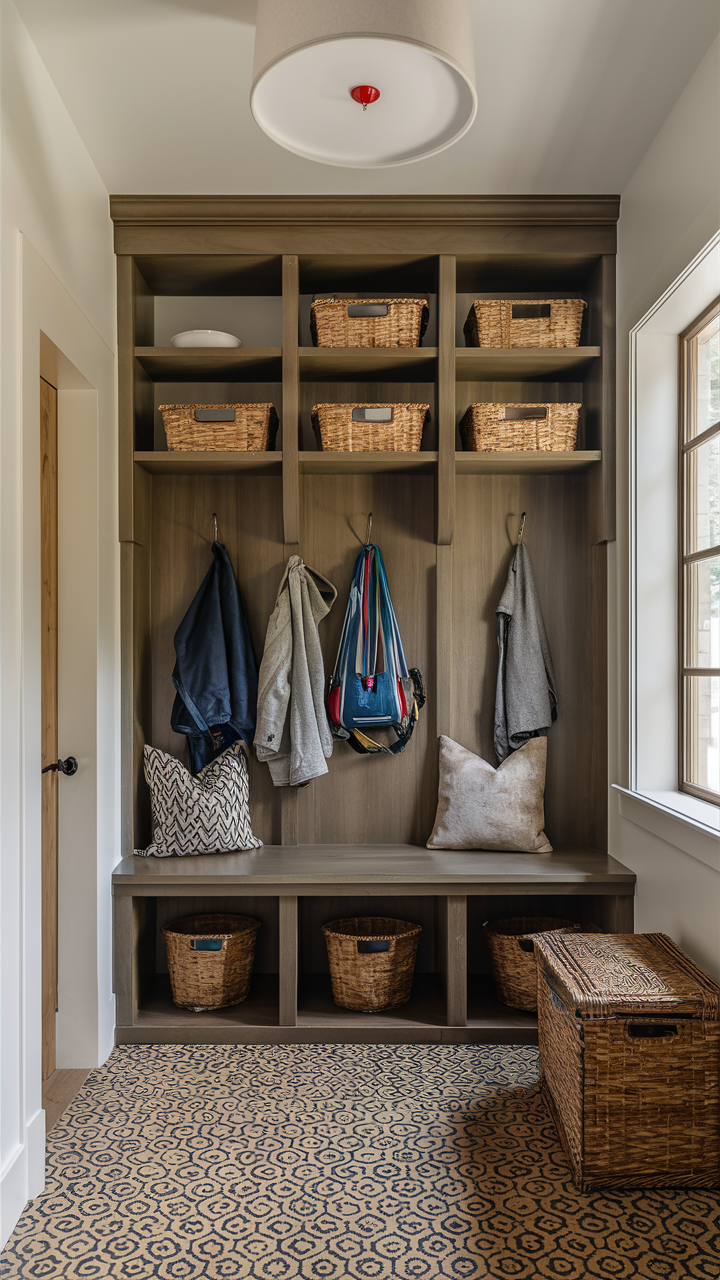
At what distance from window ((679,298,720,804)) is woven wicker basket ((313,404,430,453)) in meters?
Result: 0.86

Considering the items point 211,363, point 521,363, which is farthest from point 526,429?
point 211,363

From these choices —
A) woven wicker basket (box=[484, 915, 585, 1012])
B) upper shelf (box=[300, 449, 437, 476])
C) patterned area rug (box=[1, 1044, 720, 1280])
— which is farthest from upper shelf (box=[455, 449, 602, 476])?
patterned area rug (box=[1, 1044, 720, 1280])

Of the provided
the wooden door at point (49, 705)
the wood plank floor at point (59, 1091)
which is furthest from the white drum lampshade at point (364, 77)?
the wood plank floor at point (59, 1091)

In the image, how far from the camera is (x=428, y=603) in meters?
3.28

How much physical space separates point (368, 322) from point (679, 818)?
188cm

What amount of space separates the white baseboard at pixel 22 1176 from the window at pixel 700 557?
1957mm

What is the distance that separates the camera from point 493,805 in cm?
304

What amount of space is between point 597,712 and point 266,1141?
5.80ft

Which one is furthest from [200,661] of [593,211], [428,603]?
[593,211]

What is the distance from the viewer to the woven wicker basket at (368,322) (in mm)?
2957

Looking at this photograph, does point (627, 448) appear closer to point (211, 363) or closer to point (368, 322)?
point (368, 322)

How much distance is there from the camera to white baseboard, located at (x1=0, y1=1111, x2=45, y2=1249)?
1848 mm

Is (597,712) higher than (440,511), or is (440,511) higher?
(440,511)

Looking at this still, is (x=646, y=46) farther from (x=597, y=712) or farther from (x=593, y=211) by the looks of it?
(x=597, y=712)
